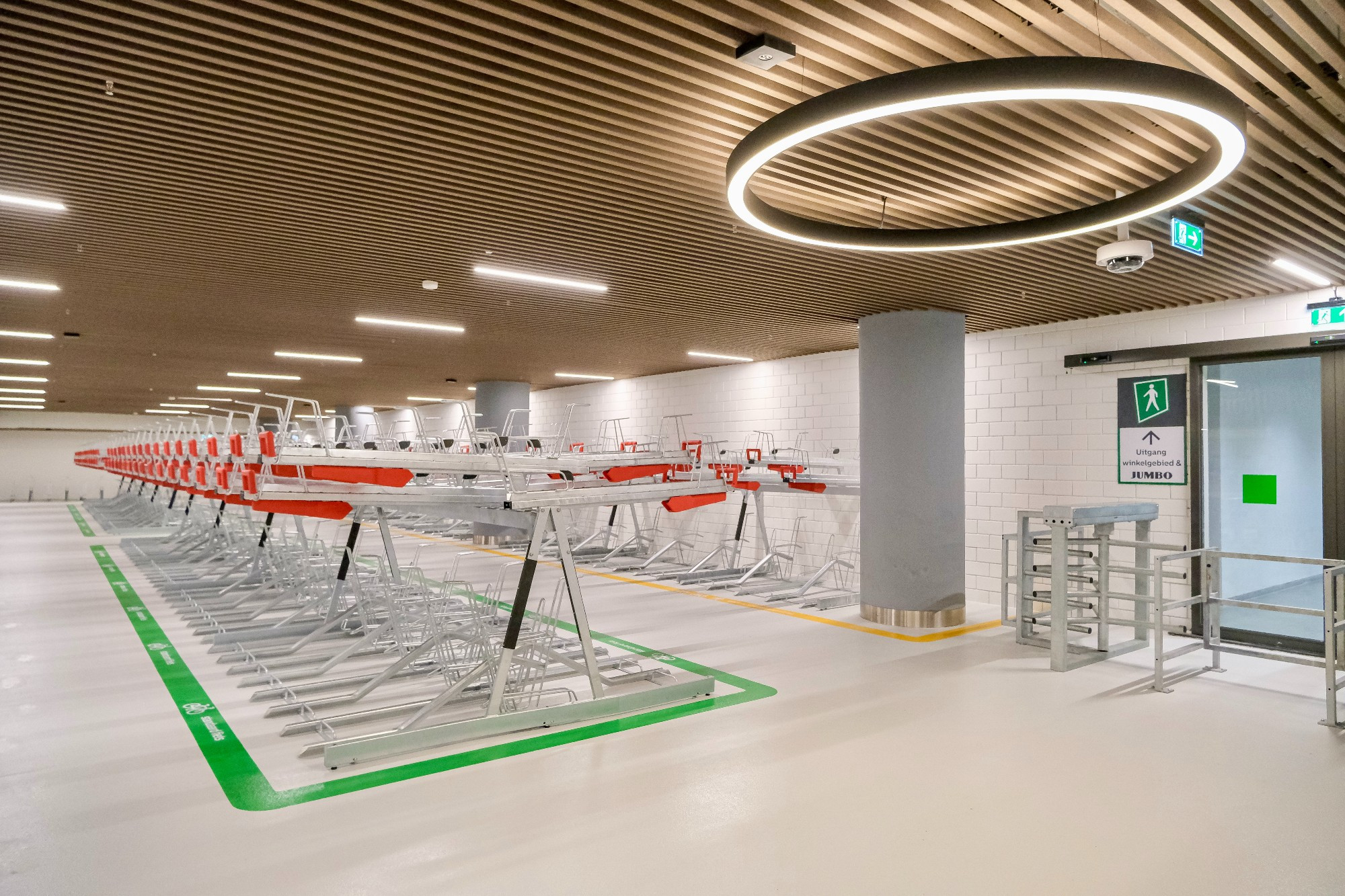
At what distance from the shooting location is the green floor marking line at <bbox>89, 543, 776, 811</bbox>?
12.7ft

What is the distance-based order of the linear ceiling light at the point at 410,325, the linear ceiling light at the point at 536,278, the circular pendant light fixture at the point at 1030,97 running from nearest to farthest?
the circular pendant light fixture at the point at 1030,97 < the linear ceiling light at the point at 536,278 < the linear ceiling light at the point at 410,325

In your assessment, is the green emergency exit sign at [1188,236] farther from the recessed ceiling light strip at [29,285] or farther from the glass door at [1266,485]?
the recessed ceiling light strip at [29,285]

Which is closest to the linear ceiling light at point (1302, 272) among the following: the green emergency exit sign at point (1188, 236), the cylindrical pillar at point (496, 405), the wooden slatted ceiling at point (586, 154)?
the wooden slatted ceiling at point (586, 154)

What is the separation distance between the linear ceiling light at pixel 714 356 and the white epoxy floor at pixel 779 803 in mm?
6232

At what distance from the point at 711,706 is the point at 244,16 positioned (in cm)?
445

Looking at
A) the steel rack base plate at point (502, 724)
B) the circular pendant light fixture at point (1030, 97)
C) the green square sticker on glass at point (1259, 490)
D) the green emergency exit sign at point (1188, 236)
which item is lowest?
the steel rack base plate at point (502, 724)

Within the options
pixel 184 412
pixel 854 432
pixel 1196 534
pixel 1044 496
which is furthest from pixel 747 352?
pixel 184 412

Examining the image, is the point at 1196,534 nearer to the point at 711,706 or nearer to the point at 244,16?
the point at 711,706

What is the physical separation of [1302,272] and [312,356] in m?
11.7

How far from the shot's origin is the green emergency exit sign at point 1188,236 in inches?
192

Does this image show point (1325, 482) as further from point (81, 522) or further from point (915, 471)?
point (81, 522)

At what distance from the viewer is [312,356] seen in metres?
11.8

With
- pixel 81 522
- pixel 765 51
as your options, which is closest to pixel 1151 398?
pixel 765 51

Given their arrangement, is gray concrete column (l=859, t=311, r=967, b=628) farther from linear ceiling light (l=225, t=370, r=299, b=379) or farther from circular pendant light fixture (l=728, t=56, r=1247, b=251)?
linear ceiling light (l=225, t=370, r=299, b=379)
